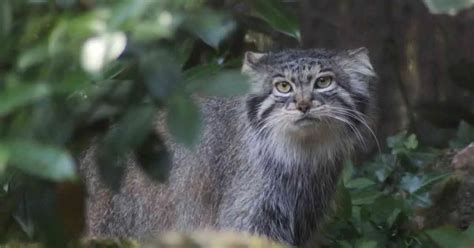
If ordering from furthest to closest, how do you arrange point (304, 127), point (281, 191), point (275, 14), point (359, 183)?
point (359, 183) < point (281, 191) < point (304, 127) < point (275, 14)

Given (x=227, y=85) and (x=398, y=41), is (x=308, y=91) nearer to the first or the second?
(x=398, y=41)

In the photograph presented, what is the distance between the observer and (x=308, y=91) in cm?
655

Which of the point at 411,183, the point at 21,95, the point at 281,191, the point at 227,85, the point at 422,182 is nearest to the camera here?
the point at 21,95

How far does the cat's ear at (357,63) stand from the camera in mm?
7012

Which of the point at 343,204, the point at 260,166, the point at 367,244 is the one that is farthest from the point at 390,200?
the point at 260,166

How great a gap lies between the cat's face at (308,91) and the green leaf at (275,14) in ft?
→ 9.05

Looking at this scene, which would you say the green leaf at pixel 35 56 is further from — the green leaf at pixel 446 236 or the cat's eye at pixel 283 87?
the cat's eye at pixel 283 87

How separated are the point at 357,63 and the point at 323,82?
0.44m

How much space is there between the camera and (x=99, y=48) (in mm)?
2551

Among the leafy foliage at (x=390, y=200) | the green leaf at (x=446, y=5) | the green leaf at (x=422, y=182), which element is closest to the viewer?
the green leaf at (x=446, y=5)

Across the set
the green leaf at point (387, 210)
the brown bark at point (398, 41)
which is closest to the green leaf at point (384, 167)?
the green leaf at point (387, 210)

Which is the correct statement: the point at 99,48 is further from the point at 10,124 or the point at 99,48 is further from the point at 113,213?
the point at 113,213

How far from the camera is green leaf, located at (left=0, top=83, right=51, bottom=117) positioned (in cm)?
257

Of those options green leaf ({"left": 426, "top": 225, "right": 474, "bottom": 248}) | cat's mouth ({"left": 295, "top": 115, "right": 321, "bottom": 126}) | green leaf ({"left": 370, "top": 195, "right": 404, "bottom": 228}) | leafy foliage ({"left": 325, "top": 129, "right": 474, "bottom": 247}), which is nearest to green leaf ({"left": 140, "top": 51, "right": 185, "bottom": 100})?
green leaf ({"left": 426, "top": 225, "right": 474, "bottom": 248})
